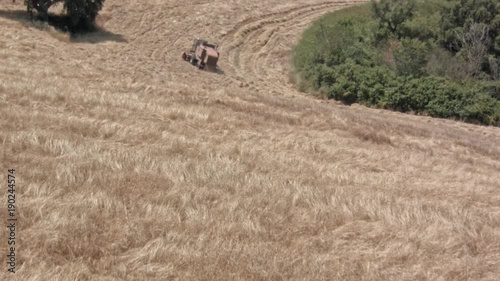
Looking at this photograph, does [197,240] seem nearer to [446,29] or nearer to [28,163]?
[28,163]

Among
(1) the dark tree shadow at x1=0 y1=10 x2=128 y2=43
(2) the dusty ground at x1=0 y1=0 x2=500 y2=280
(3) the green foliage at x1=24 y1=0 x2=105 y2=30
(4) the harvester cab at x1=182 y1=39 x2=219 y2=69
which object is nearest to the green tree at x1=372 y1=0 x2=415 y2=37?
(4) the harvester cab at x1=182 y1=39 x2=219 y2=69

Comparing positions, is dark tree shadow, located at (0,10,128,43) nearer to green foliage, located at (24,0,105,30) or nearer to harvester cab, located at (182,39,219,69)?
green foliage, located at (24,0,105,30)

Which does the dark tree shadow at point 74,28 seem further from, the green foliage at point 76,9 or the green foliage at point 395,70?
the green foliage at point 395,70

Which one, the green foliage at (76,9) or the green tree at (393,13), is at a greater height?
the green tree at (393,13)

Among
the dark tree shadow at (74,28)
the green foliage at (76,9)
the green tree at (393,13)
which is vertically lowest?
the dark tree shadow at (74,28)

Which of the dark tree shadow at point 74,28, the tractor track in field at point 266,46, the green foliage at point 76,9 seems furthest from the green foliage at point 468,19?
the green foliage at point 76,9

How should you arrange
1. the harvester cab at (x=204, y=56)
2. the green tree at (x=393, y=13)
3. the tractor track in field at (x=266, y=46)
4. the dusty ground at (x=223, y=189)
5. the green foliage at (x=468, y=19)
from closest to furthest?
the dusty ground at (x=223, y=189), the harvester cab at (x=204, y=56), the tractor track in field at (x=266, y=46), the green foliage at (x=468, y=19), the green tree at (x=393, y=13)
